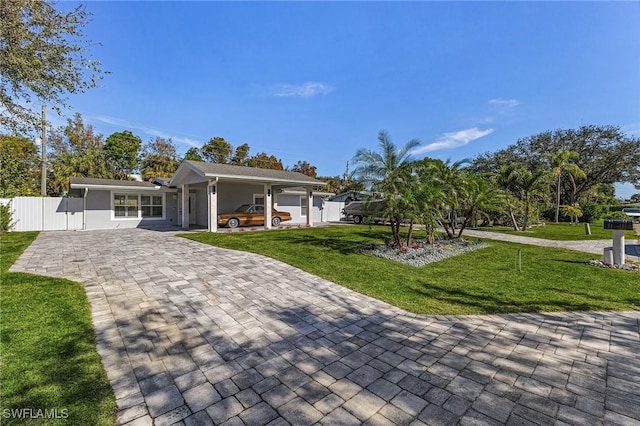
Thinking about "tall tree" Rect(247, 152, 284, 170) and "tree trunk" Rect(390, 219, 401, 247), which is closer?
"tree trunk" Rect(390, 219, 401, 247)

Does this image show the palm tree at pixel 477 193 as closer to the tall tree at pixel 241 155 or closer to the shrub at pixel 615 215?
the shrub at pixel 615 215

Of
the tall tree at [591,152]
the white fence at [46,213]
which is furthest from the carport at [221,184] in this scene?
the tall tree at [591,152]

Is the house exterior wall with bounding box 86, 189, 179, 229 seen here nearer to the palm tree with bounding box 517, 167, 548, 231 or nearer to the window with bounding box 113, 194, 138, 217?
the window with bounding box 113, 194, 138, 217

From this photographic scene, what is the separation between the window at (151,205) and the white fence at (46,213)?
2.79 m


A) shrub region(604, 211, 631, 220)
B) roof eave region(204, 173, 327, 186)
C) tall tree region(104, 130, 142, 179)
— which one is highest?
tall tree region(104, 130, 142, 179)

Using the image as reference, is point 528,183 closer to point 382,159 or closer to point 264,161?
point 382,159

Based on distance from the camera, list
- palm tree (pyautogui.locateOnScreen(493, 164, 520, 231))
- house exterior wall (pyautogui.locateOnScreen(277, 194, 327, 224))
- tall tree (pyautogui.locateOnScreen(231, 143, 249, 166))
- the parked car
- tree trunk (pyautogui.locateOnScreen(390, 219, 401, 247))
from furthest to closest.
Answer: tall tree (pyautogui.locateOnScreen(231, 143, 249, 166)) → house exterior wall (pyautogui.locateOnScreen(277, 194, 327, 224)) → palm tree (pyautogui.locateOnScreen(493, 164, 520, 231)) → the parked car → tree trunk (pyautogui.locateOnScreen(390, 219, 401, 247))

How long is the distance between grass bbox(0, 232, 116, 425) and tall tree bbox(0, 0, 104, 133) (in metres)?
6.34

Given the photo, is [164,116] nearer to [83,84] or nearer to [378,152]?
[83,84]

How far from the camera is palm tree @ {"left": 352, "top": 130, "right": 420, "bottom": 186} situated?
9.16 meters

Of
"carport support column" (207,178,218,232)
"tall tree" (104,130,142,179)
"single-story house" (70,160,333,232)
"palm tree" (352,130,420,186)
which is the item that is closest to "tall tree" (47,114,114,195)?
"tall tree" (104,130,142,179)

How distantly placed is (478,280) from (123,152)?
34400 millimetres

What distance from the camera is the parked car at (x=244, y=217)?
15609 mm

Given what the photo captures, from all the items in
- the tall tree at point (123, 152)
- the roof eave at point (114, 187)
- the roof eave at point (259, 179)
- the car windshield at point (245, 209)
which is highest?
the tall tree at point (123, 152)
